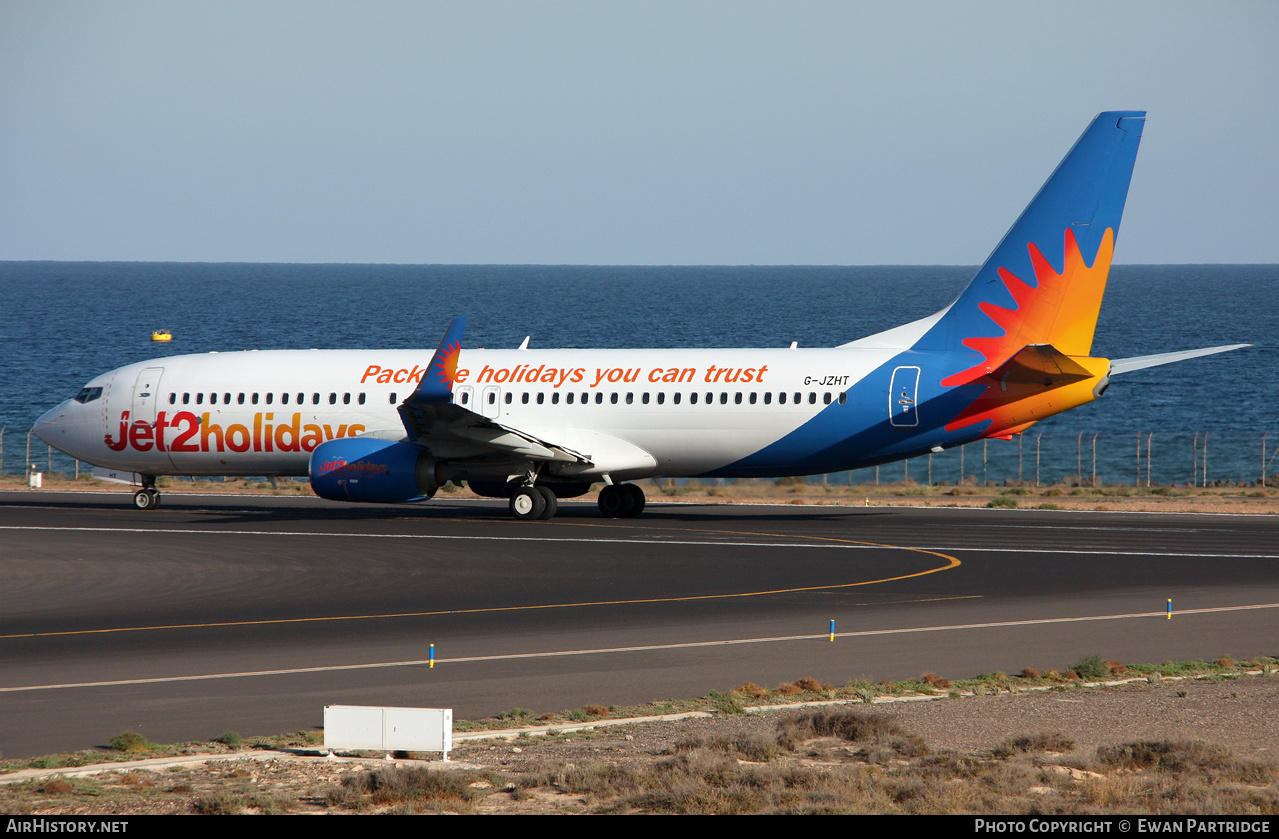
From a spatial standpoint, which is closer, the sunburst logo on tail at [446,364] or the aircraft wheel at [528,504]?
the sunburst logo on tail at [446,364]

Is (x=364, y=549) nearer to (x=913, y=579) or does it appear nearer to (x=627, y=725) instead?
(x=913, y=579)

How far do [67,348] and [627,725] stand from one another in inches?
4514

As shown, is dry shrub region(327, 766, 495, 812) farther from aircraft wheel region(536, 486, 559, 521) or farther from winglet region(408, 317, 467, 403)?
aircraft wheel region(536, 486, 559, 521)

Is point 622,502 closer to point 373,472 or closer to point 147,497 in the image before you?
point 373,472

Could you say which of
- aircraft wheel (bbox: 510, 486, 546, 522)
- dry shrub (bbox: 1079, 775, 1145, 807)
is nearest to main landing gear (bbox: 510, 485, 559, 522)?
aircraft wheel (bbox: 510, 486, 546, 522)

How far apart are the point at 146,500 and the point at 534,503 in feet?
36.1

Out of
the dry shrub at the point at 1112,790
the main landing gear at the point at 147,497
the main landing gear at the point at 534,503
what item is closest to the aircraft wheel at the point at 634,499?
the main landing gear at the point at 534,503

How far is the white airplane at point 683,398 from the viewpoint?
32219 mm

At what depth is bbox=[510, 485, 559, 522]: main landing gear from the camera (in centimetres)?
3512

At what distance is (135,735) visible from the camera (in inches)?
487

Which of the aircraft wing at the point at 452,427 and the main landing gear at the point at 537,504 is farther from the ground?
the aircraft wing at the point at 452,427

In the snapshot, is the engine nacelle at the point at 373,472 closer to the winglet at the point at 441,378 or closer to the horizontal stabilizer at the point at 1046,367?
the winglet at the point at 441,378

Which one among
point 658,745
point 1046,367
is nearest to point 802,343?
point 1046,367

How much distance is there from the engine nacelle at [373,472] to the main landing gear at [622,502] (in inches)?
187
